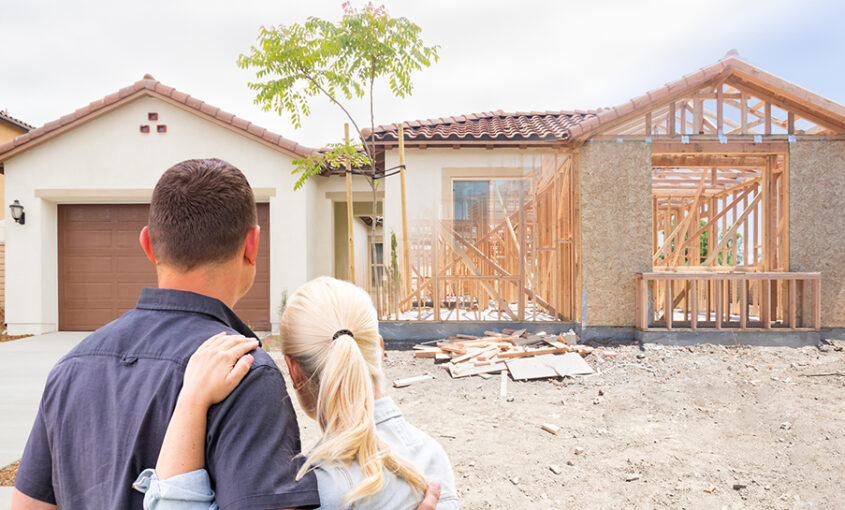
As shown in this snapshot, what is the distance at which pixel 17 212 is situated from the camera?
9211mm

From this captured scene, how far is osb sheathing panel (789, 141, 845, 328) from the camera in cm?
770

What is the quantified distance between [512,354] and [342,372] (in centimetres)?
594

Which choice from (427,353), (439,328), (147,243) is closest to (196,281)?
(147,243)

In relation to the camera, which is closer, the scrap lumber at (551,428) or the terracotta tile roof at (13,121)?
the scrap lumber at (551,428)

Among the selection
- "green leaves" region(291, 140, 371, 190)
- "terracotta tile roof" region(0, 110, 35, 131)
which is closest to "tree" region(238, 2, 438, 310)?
"green leaves" region(291, 140, 371, 190)

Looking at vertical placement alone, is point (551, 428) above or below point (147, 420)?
below

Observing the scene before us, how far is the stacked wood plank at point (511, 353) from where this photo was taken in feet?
20.9

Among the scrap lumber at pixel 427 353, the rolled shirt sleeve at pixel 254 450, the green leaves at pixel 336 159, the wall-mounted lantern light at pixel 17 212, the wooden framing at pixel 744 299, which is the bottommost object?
the scrap lumber at pixel 427 353

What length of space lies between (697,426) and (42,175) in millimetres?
11413

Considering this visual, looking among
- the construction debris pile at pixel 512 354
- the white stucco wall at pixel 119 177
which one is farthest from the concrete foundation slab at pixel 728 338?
the white stucco wall at pixel 119 177

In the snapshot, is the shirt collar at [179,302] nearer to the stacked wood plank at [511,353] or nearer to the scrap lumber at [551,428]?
the scrap lumber at [551,428]

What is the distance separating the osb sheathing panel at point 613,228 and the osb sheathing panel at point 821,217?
2.30 metres

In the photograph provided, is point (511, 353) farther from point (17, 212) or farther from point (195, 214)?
point (17, 212)

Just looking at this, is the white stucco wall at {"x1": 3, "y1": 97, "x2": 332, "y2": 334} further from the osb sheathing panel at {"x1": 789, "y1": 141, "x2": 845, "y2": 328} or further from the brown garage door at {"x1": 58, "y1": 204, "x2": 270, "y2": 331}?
the osb sheathing panel at {"x1": 789, "y1": 141, "x2": 845, "y2": 328}
